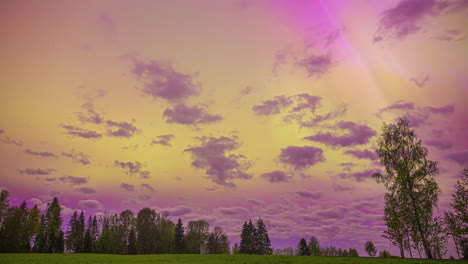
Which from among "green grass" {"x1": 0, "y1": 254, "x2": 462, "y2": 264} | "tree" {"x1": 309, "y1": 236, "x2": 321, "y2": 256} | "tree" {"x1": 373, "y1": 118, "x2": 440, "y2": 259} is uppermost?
"tree" {"x1": 373, "y1": 118, "x2": 440, "y2": 259}

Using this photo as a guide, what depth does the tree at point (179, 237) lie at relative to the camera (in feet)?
364

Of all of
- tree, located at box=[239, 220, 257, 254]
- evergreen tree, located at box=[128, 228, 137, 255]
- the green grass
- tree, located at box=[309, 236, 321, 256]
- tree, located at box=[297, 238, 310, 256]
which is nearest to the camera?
the green grass

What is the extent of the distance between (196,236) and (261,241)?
1080 inches

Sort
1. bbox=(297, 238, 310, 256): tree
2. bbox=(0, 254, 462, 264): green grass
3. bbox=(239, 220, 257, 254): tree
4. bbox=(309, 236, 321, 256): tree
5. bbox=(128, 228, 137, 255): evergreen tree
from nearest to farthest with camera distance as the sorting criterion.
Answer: bbox=(0, 254, 462, 264): green grass, bbox=(128, 228, 137, 255): evergreen tree, bbox=(297, 238, 310, 256): tree, bbox=(239, 220, 257, 254): tree, bbox=(309, 236, 321, 256): tree

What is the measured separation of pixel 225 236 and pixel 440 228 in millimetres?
84649

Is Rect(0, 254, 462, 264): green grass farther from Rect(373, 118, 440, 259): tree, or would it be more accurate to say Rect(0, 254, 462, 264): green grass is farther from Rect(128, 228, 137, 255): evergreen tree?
Rect(128, 228, 137, 255): evergreen tree

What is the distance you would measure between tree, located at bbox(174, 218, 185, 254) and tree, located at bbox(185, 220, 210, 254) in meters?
2.54

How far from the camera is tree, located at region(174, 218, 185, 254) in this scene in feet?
364

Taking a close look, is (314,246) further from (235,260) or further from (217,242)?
(235,260)

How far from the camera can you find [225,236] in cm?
11931

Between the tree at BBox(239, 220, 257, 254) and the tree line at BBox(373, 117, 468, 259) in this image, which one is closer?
the tree line at BBox(373, 117, 468, 259)

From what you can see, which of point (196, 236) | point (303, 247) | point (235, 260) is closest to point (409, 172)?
point (235, 260)

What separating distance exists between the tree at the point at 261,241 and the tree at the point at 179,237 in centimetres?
2879

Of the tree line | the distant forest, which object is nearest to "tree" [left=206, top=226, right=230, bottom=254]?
the distant forest
